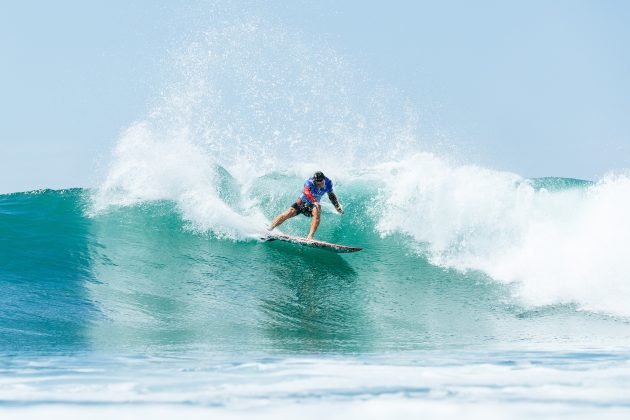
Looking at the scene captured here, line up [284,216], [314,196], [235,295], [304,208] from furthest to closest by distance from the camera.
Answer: [284,216] < [304,208] < [314,196] < [235,295]

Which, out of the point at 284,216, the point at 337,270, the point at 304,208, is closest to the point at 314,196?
the point at 304,208

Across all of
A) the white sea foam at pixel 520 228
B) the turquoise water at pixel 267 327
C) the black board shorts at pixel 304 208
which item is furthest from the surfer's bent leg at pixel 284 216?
the white sea foam at pixel 520 228

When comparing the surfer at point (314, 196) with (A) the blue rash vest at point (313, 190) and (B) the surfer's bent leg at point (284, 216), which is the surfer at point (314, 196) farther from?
(B) the surfer's bent leg at point (284, 216)

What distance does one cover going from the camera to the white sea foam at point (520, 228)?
910 cm

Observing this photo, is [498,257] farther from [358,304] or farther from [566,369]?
[566,369]

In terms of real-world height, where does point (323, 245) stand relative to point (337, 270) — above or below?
above

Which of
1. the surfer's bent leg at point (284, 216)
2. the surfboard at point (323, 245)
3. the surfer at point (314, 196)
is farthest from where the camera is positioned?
the surfer's bent leg at point (284, 216)

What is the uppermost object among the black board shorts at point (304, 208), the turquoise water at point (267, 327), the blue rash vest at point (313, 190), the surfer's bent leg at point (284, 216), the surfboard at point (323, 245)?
the blue rash vest at point (313, 190)

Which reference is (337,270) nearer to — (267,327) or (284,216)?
(284,216)

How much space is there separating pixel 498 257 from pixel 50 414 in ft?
28.8

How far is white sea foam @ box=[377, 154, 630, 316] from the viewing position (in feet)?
29.9

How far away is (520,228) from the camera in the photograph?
1153cm

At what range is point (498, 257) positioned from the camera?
35.3ft

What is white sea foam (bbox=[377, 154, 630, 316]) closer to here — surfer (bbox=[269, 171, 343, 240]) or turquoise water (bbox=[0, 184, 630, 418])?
turquoise water (bbox=[0, 184, 630, 418])
